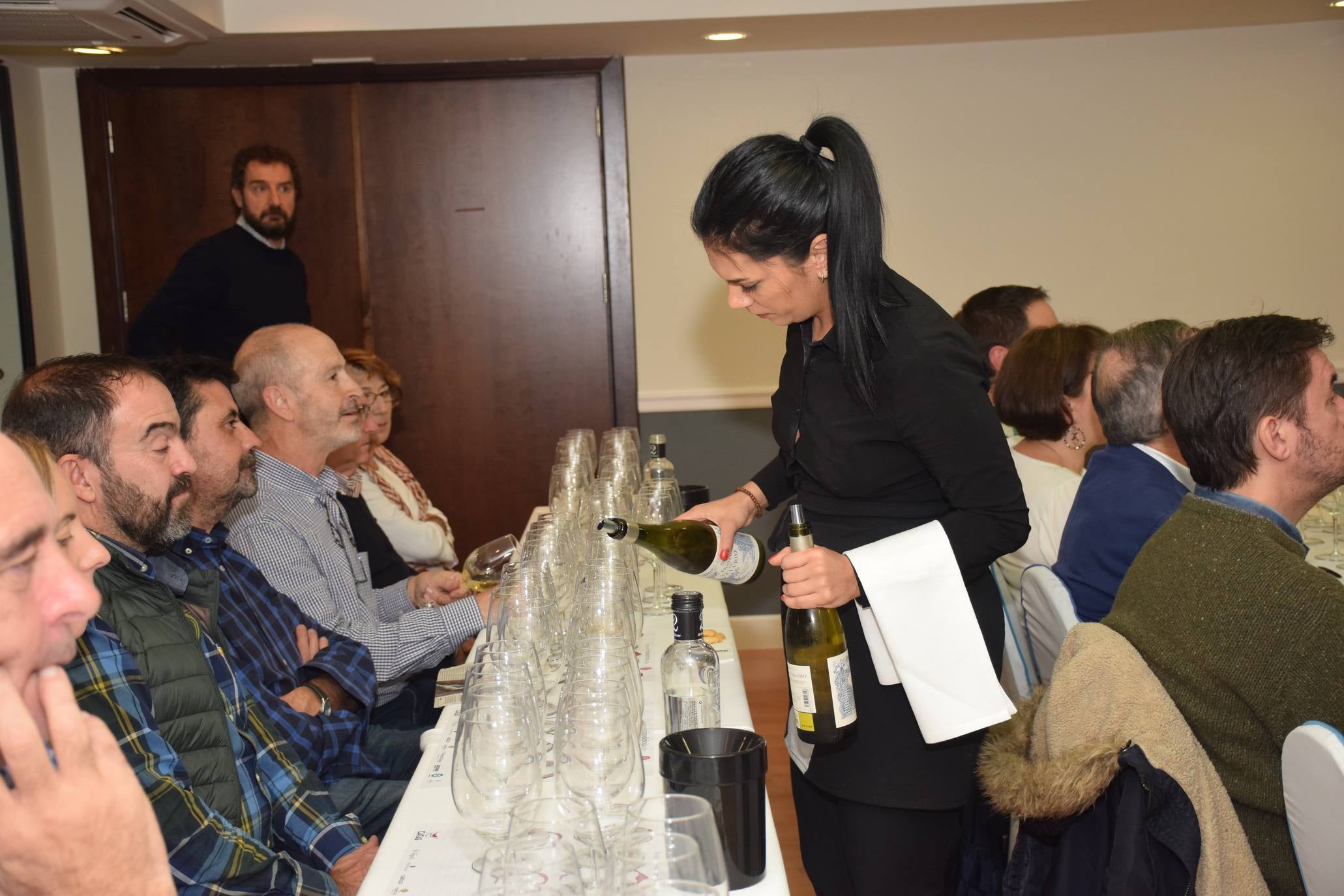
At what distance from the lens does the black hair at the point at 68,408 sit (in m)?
1.97

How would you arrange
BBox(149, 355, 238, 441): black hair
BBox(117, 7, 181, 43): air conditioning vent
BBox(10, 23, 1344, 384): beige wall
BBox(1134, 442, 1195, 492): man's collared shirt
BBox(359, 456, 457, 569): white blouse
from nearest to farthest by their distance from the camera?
1. BBox(1134, 442, 1195, 492): man's collared shirt
2. BBox(149, 355, 238, 441): black hair
3. BBox(359, 456, 457, 569): white blouse
4. BBox(117, 7, 181, 43): air conditioning vent
5. BBox(10, 23, 1344, 384): beige wall

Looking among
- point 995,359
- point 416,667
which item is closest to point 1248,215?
point 995,359

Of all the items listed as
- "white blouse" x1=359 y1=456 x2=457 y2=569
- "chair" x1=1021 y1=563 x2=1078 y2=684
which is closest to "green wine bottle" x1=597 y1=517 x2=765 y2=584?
"chair" x1=1021 y1=563 x2=1078 y2=684

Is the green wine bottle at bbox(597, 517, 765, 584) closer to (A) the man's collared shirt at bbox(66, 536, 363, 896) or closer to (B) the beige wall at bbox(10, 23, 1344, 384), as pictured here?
(A) the man's collared shirt at bbox(66, 536, 363, 896)

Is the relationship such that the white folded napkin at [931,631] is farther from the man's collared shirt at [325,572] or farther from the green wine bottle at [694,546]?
the man's collared shirt at [325,572]

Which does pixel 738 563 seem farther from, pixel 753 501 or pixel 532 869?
pixel 532 869

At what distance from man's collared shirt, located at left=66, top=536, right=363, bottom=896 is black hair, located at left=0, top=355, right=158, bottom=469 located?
0.24m

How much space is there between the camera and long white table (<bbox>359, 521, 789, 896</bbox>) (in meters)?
1.29

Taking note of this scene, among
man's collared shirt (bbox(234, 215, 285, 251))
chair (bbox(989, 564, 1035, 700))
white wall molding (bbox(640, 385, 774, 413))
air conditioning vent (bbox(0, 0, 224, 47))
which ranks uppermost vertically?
air conditioning vent (bbox(0, 0, 224, 47))

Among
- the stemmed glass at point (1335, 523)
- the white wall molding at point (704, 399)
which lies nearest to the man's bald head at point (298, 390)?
the white wall molding at point (704, 399)

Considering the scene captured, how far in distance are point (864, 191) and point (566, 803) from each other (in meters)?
1.15

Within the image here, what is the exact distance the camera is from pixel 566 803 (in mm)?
1045

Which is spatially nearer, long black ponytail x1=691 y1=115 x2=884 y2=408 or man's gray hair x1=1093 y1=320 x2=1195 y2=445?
long black ponytail x1=691 y1=115 x2=884 y2=408

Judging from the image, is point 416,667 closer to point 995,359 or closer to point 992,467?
point 992,467
